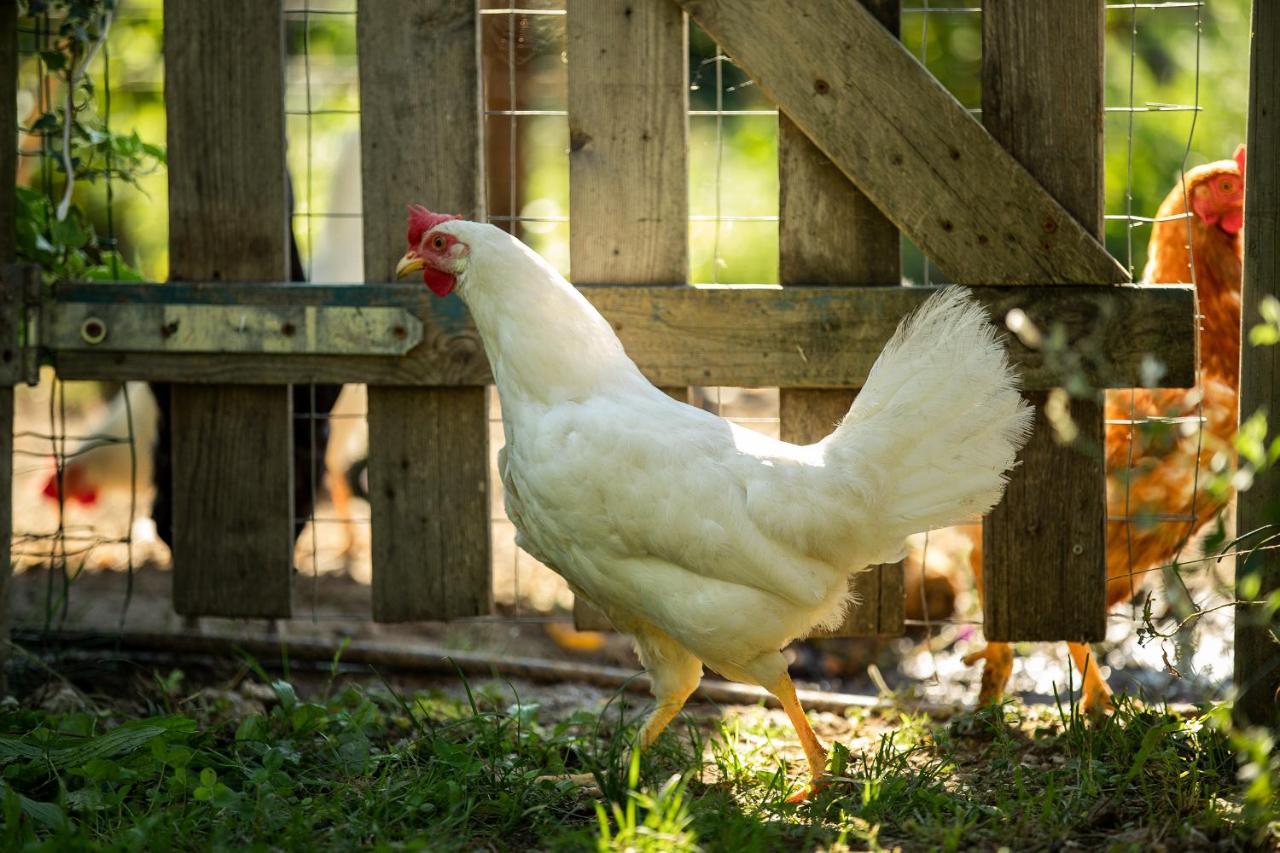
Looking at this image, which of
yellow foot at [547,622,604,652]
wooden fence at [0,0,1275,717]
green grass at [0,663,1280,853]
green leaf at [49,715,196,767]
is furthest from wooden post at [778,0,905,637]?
yellow foot at [547,622,604,652]

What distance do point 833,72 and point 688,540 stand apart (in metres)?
1.35

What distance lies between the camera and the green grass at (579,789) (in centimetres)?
247

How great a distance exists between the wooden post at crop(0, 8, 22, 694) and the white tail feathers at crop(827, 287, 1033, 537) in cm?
226

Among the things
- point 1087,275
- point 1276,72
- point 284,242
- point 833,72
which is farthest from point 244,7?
point 1276,72

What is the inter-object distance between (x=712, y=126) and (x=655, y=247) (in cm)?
715

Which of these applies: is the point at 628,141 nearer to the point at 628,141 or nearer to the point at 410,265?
the point at 628,141

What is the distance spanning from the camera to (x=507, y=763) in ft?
9.91

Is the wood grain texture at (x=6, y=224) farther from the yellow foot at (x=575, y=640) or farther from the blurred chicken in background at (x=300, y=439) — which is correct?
the yellow foot at (x=575, y=640)

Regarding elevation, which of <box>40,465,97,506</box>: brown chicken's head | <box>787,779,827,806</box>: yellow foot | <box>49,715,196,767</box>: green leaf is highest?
<box>40,465,97,506</box>: brown chicken's head

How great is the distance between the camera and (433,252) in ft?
10.0

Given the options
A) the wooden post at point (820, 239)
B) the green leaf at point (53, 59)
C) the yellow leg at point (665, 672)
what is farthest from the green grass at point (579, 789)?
the green leaf at point (53, 59)

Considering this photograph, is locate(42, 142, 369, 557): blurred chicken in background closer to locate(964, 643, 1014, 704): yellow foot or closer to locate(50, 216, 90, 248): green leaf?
locate(50, 216, 90, 248): green leaf

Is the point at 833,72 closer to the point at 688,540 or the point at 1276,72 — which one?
the point at 1276,72

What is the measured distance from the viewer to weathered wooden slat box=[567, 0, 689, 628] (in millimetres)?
3348
